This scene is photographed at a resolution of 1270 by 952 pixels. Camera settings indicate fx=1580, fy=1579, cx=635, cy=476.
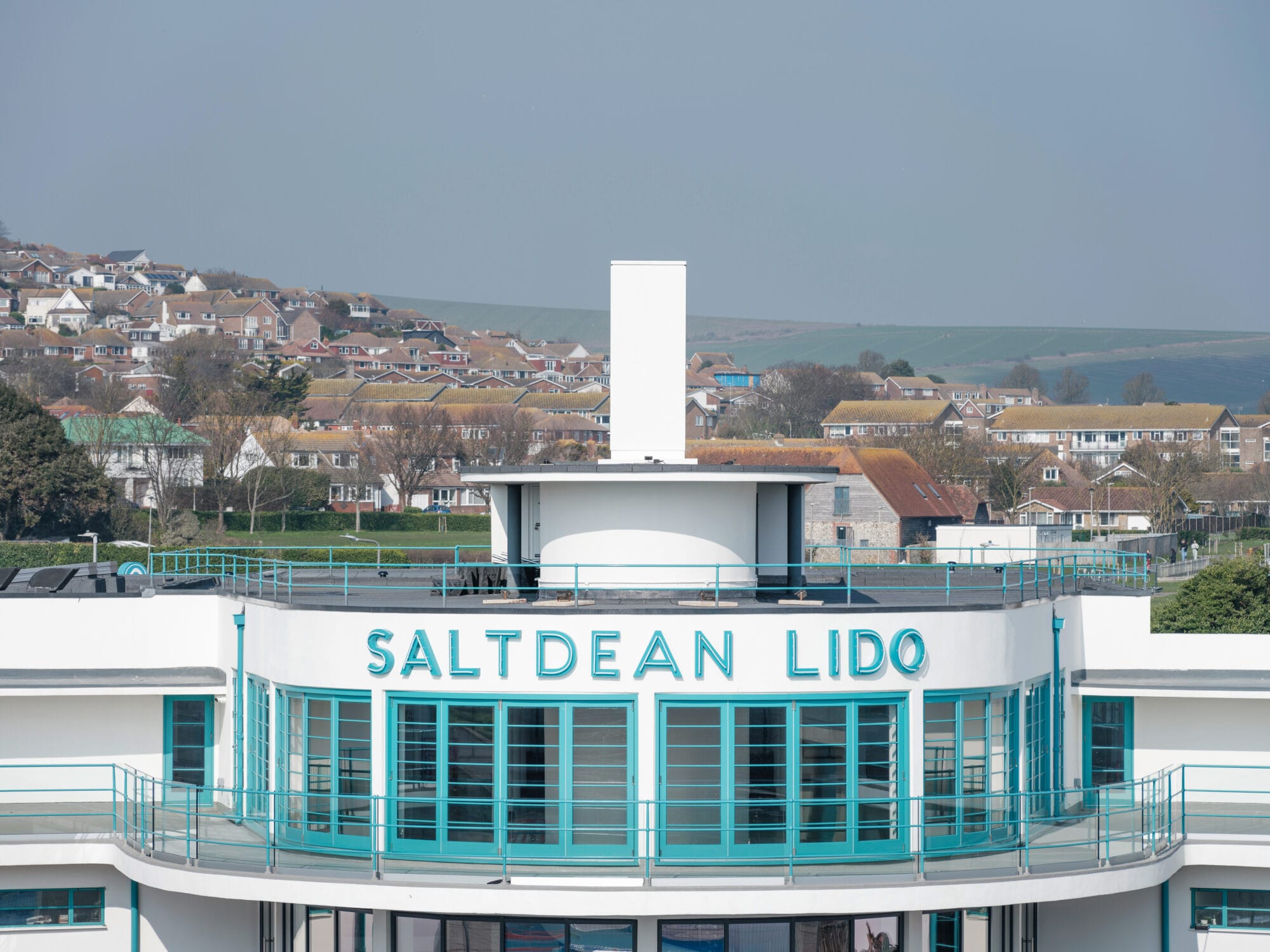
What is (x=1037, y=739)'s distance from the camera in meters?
20.8

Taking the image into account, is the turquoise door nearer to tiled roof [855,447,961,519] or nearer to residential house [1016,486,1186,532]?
tiled roof [855,447,961,519]

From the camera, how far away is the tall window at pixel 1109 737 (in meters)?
23.2

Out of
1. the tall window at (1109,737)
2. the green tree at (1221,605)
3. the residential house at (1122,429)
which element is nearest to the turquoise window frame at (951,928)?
the tall window at (1109,737)

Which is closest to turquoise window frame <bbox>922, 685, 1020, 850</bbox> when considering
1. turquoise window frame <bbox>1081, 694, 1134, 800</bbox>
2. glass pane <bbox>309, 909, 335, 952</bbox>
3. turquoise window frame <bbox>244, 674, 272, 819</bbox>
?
turquoise window frame <bbox>1081, 694, 1134, 800</bbox>

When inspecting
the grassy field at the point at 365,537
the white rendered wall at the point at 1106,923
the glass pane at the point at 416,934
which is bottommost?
the white rendered wall at the point at 1106,923

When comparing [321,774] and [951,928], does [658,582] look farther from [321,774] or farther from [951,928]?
[951,928]

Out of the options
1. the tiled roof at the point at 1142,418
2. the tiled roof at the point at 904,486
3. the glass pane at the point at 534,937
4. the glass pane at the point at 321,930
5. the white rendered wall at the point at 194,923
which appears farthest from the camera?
the tiled roof at the point at 1142,418

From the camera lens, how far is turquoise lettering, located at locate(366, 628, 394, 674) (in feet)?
60.5

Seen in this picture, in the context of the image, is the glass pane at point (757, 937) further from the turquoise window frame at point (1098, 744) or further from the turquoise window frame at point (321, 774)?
the turquoise window frame at point (1098, 744)

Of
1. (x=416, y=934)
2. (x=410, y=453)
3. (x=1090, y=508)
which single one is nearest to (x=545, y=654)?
(x=416, y=934)

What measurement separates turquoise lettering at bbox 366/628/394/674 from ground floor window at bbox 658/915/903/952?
436 cm

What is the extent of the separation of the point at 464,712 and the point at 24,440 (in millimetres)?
74638

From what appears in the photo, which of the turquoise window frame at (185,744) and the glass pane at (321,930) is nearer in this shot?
the glass pane at (321,930)

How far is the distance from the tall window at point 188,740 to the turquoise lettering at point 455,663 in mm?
6252
